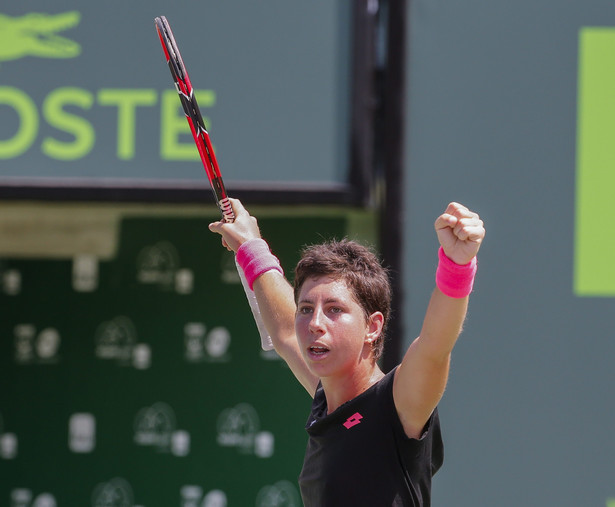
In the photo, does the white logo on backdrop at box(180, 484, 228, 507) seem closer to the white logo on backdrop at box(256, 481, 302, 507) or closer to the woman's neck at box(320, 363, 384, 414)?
the white logo on backdrop at box(256, 481, 302, 507)

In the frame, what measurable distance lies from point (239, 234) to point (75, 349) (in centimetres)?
307

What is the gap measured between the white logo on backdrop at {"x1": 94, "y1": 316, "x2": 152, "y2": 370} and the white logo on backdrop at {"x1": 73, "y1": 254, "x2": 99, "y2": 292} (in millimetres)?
281

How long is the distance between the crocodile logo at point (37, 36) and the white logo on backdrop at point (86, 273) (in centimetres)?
130

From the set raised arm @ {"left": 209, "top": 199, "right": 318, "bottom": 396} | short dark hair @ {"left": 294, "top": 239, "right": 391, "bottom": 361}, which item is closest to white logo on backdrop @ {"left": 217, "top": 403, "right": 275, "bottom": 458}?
raised arm @ {"left": 209, "top": 199, "right": 318, "bottom": 396}

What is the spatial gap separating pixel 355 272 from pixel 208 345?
3337 millimetres

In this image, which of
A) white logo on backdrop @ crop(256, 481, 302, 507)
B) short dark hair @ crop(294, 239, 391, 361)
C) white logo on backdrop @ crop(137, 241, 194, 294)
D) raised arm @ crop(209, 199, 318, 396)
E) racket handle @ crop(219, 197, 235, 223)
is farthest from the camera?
white logo on backdrop @ crop(137, 241, 194, 294)

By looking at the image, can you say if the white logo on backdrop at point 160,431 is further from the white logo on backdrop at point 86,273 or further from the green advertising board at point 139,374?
the white logo on backdrop at point 86,273

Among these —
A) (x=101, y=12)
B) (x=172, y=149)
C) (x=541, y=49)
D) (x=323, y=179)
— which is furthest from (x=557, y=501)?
(x=101, y=12)

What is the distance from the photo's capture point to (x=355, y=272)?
2.28 meters

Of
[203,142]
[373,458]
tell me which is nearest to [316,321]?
[373,458]

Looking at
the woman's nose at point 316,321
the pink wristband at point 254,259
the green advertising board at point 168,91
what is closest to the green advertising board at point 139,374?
the green advertising board at point 168,91

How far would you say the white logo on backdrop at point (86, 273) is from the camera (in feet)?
18.3

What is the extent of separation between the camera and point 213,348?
550 cm

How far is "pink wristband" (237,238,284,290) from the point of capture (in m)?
2.73
